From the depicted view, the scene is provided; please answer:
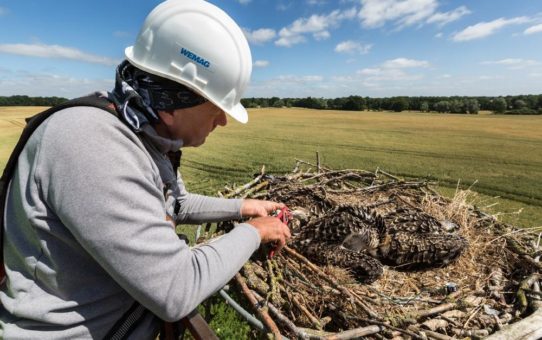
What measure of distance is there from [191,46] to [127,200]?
28.2 inches

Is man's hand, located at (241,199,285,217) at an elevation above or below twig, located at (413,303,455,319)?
above

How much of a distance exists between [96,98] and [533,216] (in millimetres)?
8201

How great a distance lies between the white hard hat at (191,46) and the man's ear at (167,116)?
140 mm

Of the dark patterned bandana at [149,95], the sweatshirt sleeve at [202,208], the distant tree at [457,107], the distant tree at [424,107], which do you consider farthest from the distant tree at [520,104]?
the dark patterned bandana at [149,95]

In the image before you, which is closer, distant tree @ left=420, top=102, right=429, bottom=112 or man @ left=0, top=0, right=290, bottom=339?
man @ left=0, top=0, right=290, bottom=339

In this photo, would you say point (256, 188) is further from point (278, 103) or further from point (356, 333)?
point (278, 103)

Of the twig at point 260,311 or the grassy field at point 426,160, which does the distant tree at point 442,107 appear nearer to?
the grassy field at point 426,160

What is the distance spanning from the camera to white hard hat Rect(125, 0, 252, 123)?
4.86 feet

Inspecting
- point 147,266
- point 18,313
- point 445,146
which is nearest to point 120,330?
point 18,313

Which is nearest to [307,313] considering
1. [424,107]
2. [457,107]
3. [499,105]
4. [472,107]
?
[472,107]

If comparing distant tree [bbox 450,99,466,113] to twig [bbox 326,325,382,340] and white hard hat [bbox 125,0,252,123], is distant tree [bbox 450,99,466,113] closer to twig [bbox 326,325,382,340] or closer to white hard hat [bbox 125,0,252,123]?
twig [bbox 326,325,382,340]

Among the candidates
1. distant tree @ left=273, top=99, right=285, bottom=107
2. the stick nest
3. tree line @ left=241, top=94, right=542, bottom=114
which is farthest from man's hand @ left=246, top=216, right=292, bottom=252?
distant tree @ left=273, top=99, right=285, bottom=107

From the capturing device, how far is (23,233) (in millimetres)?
1338

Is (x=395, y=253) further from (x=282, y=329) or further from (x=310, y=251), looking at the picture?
(x=282, y=329)
